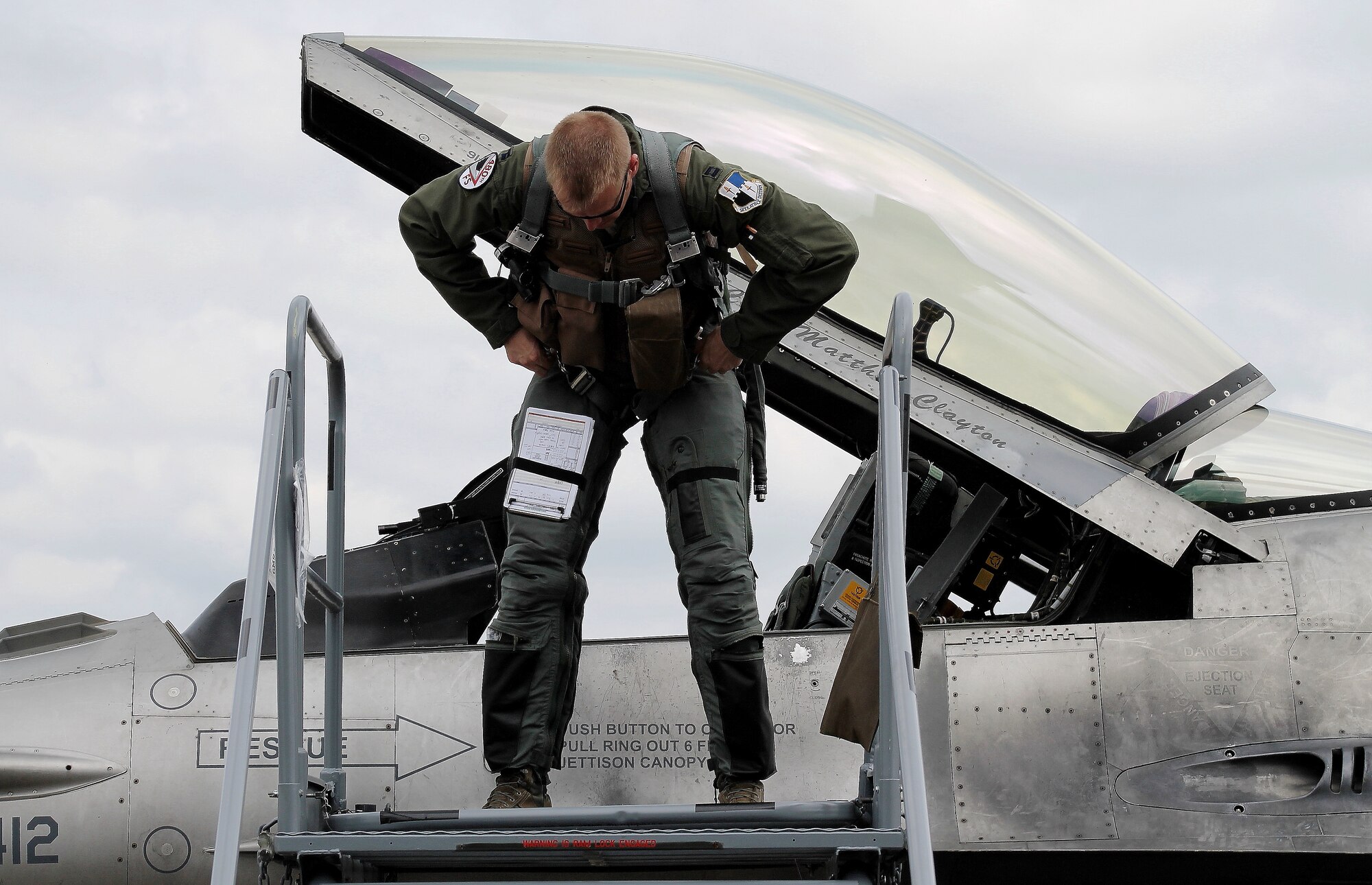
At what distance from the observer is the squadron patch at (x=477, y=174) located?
327cm

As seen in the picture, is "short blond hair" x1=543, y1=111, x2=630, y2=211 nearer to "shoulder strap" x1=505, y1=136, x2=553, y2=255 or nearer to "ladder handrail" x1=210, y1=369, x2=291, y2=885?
"shoulder strap" x1=505, y1=136, x2=553, y2=255

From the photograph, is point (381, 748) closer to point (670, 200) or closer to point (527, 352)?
point (527, 352)

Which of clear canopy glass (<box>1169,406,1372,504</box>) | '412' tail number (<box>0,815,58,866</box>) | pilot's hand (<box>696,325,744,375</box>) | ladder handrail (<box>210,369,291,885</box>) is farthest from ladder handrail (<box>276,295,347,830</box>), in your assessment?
clear canopy glass (<box>1169,406,1372,504</box>)

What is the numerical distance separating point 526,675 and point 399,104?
2271mm

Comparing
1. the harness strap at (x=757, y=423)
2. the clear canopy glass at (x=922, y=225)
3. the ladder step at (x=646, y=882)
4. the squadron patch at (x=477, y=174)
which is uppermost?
the clear canopy glass at (x=922, y=225)

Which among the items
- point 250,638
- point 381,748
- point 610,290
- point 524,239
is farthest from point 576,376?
point 381,748

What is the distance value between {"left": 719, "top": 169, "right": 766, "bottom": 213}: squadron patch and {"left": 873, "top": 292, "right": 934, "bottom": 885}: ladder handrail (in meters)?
0.43

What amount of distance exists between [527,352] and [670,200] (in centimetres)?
58

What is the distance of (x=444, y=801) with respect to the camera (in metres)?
4.01

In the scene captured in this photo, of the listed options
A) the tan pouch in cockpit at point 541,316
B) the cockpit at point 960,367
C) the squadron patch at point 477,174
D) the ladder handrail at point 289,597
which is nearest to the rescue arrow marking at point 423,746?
the cockpit at point 960,367

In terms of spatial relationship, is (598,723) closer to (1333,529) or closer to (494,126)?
(494,126)

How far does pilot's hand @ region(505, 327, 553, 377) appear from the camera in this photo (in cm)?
340

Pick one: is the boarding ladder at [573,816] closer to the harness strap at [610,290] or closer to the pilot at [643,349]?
the pilot at [643,349]

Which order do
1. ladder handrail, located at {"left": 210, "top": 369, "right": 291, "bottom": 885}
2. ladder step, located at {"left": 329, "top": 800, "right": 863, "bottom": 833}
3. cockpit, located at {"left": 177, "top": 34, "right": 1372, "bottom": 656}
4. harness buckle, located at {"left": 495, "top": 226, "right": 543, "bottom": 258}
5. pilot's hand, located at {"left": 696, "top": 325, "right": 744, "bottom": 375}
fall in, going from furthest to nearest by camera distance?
cockpit, located at {"left": 177, "top": 34, "right": 1372, "bottom": 656}
pilot's hand, located at {"left": 696, "top": 325, "right": 744, "bottom": 375}
harness buckle, located at {"left": 495, "top": 226, "right": 543, "bottom": 258}
ladder step, located at {"left": 329, "top": 800, "right": 863, "bottom": 833}
ladder handrail, located at {"left": 210, "top": 369, "right": 291, "bottom": 885}
